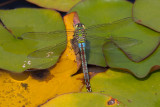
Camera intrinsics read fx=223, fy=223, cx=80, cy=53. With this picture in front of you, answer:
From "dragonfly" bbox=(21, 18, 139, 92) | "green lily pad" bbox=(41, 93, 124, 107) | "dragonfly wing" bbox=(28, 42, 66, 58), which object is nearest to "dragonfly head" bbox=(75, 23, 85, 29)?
"dragonfly" bbox=(21, 18, 139, 92)

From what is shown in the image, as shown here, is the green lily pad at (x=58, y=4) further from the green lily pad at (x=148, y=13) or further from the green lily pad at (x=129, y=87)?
the green lily pad at (x=129, y=87)

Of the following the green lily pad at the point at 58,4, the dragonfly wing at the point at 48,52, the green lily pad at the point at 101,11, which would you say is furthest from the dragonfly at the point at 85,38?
the green lily pad at the point at 58,4

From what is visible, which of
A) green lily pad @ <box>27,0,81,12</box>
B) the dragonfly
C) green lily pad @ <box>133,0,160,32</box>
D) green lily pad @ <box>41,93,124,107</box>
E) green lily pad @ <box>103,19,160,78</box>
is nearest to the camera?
green lily pad @ <box>41,93,124,107</box>

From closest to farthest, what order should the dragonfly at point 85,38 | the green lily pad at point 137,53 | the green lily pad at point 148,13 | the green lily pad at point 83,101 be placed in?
the green lily pad at point 83,101 < the green lily pad at point 137,53 < the dragonfly at point 85,38 < the green lily pad at point 148,13

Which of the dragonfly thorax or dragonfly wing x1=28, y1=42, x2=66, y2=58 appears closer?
dragonfly wing x1=28, y1=42, x2=66, y2=58

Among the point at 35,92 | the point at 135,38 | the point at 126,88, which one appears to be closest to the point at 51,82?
the point at 35,92

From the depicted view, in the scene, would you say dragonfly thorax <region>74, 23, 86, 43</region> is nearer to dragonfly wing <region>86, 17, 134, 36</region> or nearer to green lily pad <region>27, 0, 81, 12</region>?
dragonfly wing <region>86, 17, 134, 36</region>

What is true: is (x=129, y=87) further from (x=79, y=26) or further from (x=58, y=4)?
(x=58, y=4)
